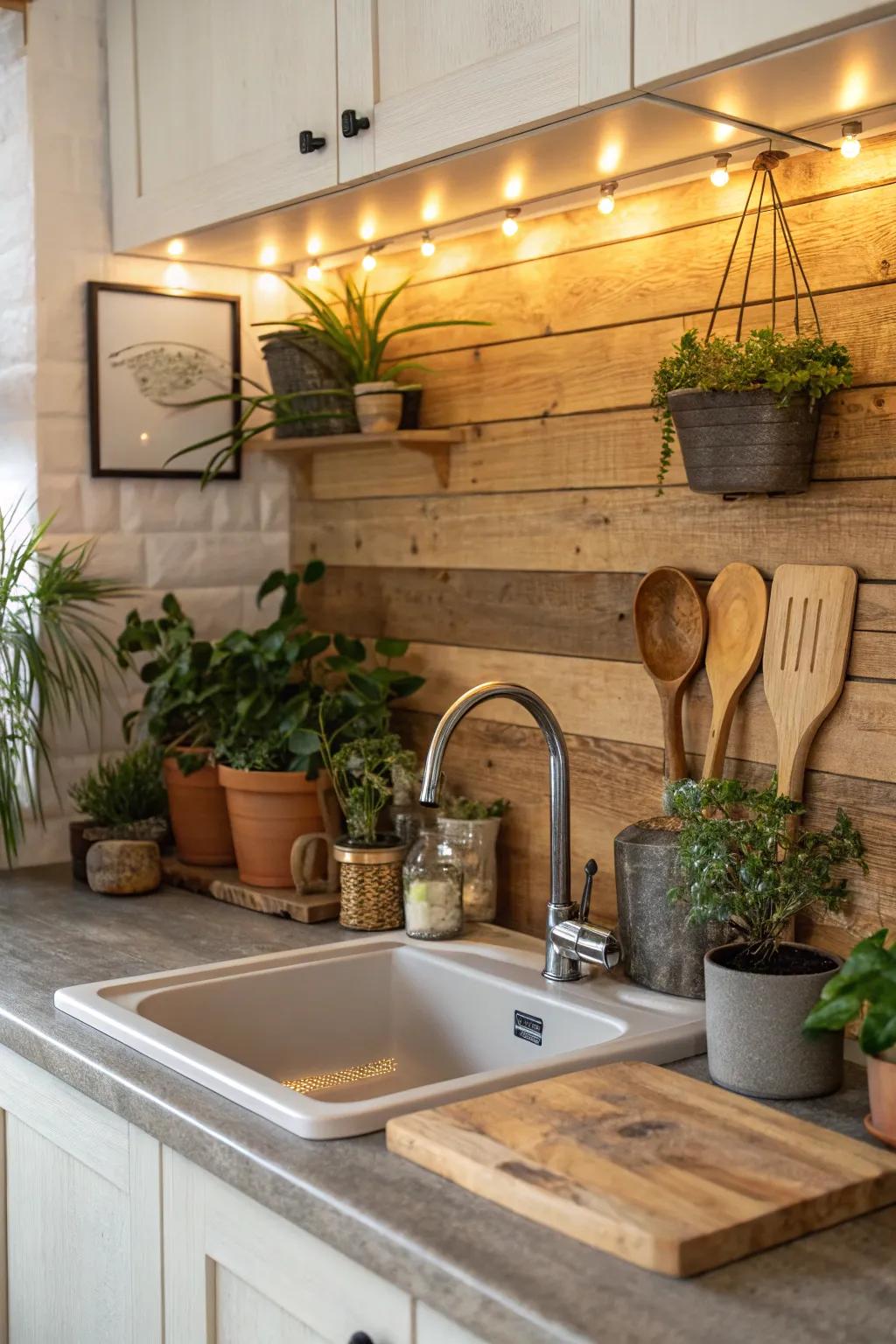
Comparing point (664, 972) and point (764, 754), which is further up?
point (764, 754)

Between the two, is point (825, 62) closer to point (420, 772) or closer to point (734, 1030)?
point (734, 1030)

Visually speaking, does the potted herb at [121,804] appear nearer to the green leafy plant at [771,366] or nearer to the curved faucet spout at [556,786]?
the curved faucet spout at [556,786]

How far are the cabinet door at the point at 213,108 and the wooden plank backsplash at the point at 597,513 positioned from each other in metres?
0.35

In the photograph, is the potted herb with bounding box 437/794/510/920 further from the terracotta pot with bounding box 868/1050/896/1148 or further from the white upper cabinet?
the white upper cabinet

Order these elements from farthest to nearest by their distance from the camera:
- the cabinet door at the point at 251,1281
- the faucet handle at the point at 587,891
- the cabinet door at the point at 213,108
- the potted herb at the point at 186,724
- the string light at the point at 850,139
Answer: the potted herb at the point at 186,724
the cabinet door at the point at 213,108
the faucet handle at the point at 587,891
the string light at the point at 850,139
the cabinet door at the point at 251,1281

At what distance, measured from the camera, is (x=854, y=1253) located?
1.07 meters

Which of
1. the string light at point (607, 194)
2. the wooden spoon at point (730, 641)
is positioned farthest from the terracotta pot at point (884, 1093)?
the string light at point (607, 194)

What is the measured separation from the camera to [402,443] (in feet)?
7.09

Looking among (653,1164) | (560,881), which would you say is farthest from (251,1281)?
(560,881)

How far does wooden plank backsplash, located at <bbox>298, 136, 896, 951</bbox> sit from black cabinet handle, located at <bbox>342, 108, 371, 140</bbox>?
35 centimetres

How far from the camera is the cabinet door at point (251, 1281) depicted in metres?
1.14

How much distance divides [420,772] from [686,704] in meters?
0.52

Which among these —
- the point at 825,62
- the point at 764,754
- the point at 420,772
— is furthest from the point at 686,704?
the point at 825,62

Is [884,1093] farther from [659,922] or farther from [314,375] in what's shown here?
[314,375]
